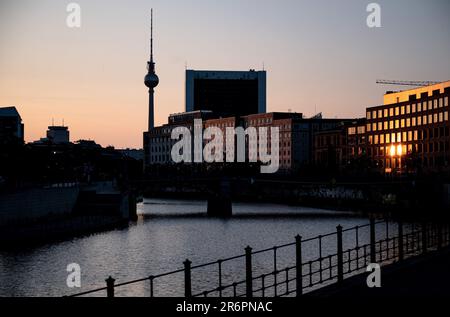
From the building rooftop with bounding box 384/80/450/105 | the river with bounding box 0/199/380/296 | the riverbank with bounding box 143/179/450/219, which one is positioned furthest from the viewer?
the building rooftop with bounding box 384/80/450/105

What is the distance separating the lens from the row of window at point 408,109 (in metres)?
153

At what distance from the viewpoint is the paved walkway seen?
2508 centimetres

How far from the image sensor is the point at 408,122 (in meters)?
163

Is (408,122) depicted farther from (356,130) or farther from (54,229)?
(54,229)

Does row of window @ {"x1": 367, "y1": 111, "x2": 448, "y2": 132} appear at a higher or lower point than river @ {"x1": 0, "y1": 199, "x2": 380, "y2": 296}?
higher

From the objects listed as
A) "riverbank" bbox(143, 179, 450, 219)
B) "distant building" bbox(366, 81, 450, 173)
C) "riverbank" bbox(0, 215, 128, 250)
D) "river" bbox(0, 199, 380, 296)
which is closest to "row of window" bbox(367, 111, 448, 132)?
"distant building" bbox(366, 81, 450, 173)

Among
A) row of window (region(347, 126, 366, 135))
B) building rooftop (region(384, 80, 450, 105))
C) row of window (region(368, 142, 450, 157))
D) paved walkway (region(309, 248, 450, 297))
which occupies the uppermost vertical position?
building rooftop (region(384, 80, 450, 105))

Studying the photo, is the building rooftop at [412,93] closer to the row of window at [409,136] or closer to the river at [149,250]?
the row of window at [409,136]

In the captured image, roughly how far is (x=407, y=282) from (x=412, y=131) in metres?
138

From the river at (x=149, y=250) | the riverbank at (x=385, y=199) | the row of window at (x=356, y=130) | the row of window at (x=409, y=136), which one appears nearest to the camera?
the river at (x=149, y=250)

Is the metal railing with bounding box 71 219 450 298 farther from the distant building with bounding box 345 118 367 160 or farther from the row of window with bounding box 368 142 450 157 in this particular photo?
the distant building with bounding box 345 118 367 160

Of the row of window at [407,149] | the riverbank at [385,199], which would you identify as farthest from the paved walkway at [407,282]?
the row of window at [407,149]

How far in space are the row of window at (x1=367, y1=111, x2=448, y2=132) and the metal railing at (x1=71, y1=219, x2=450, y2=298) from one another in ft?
211

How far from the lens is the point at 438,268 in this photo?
3019cm
